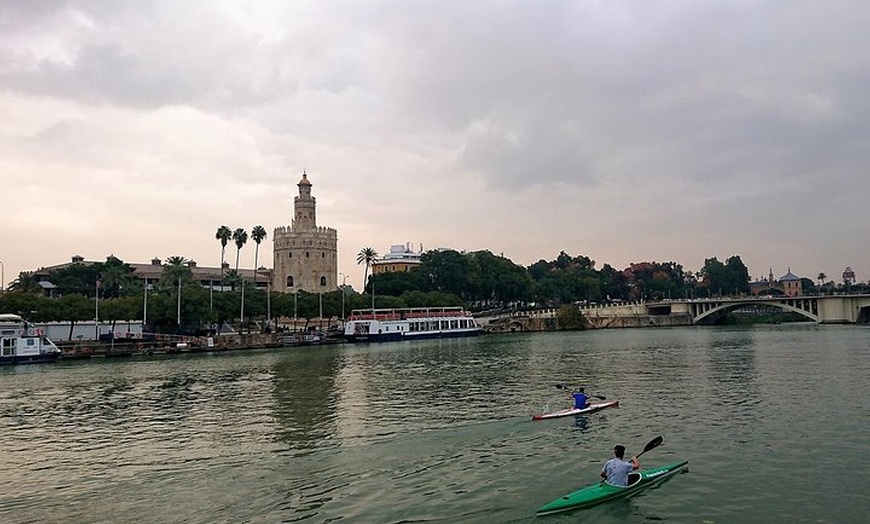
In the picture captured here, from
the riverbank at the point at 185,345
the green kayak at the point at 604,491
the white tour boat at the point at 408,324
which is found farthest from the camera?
the white tour boat at the point at 408,324

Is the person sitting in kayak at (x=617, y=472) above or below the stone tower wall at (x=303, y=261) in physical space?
below

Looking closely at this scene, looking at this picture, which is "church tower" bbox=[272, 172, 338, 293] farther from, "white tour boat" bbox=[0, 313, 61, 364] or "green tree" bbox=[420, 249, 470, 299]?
"white tour boat" bbox=[0, 313, 61, 364]

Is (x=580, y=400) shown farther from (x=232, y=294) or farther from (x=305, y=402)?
(x=232, y=294)

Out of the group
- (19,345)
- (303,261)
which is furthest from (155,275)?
(19,345)

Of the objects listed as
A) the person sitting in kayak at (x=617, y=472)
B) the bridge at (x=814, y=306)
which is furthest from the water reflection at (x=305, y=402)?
the bridge at (x=814, y=306)

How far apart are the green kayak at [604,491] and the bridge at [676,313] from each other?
139 metres

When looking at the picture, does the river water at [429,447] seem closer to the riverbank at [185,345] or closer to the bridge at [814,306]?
the riverbank at [185,345]

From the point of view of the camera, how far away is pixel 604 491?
2075 cm

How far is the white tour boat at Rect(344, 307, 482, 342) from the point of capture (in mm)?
125375

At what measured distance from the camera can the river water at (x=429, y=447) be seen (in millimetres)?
20797

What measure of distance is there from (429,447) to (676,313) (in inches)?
6135

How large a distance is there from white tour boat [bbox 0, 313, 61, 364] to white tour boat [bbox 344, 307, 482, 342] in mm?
49559

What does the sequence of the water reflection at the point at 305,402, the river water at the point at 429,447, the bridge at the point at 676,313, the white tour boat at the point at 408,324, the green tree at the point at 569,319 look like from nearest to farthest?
1. the river water at the point at 429,447
2. the water reflection at the point at 305,402
3. the white tour boat at the point at 408,324
4. the bridge at the point at 676,313
5. the green tree at the point at 569,319

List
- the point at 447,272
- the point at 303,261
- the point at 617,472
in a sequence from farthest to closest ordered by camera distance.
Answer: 1. the point at 303,261
2. the point at 447,272
3. the point at 617,472
